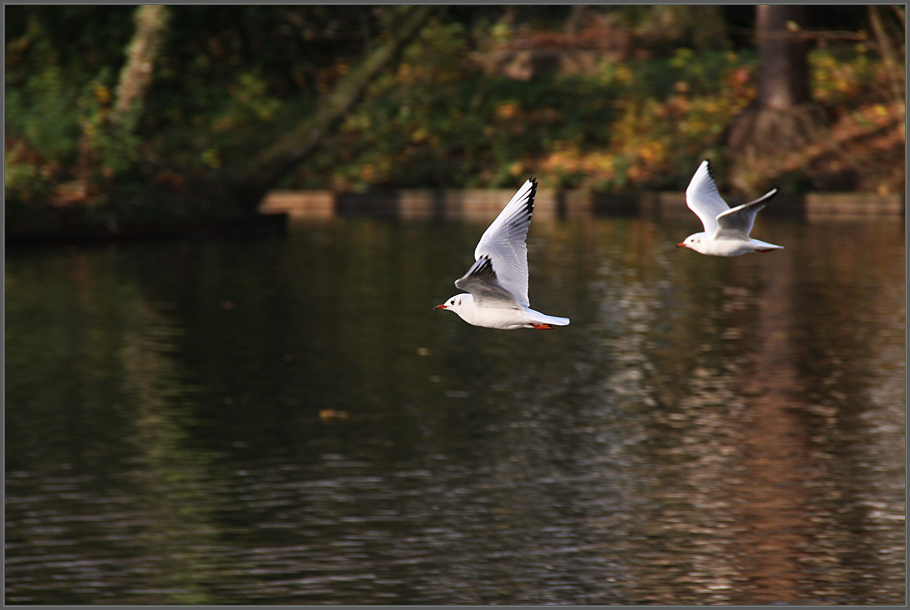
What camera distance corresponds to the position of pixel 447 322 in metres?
19.7

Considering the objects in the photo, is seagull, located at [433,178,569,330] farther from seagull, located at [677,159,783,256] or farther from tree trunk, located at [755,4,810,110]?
tree trunk, located at [755,4,810,110]

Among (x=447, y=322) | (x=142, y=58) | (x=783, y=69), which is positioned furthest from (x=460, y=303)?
(x=783, y=69)

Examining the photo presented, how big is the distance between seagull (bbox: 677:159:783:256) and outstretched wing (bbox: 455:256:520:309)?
637 mm

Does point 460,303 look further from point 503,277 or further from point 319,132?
point 319,132

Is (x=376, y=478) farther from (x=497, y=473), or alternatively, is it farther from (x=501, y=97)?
(x=501, y=97)

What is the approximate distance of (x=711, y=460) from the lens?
12391 mm

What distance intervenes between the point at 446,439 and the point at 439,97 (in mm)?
24843

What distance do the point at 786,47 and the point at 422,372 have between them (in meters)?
19.7

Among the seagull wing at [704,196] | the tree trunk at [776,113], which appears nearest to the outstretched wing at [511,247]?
the seagull wing at [704,196]

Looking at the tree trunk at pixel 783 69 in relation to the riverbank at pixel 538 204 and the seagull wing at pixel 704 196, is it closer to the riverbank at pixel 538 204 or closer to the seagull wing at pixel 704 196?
the riverbank at pixel 538 204

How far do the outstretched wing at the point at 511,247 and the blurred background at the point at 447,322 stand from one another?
5006 mm

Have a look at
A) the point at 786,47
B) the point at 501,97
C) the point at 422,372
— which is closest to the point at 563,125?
the point at 501,97

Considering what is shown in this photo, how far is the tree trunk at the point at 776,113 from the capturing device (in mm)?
31250

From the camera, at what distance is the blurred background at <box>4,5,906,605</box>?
33.6ft
